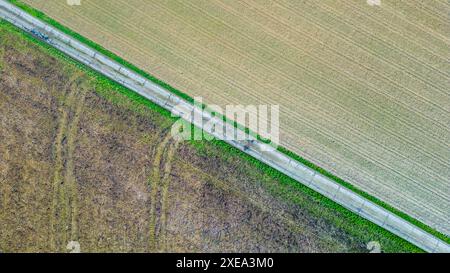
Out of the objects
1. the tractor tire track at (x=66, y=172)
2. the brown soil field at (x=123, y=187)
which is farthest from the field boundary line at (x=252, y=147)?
the tractor tire track at (x=66, y=172)

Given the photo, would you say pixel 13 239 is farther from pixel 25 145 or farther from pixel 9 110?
pixel 9 110

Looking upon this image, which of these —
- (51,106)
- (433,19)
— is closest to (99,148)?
(51,106)

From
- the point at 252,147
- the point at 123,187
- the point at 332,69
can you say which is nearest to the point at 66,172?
the point at 123,187

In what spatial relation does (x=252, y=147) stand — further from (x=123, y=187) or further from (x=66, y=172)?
(x=66, y=172)

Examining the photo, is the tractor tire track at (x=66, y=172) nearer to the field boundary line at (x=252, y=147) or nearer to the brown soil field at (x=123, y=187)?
the brown soil field at (x=123, y=187)

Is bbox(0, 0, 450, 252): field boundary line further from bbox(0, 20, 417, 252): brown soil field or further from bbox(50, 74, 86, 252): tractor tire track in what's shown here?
bbox(50, 74, 86, 252): tractor tire track
